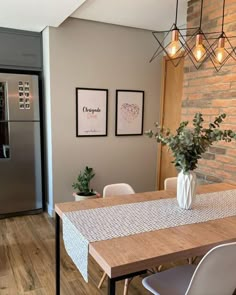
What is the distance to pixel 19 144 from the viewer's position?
3521 millimetres

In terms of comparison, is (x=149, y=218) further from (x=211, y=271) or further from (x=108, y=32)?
(x=108, y=32)

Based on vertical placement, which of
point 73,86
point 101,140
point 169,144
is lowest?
point 101,140

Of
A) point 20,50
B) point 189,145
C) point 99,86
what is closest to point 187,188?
point 189,145

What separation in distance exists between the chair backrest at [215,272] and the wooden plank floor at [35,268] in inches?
39.5

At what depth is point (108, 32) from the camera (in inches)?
144

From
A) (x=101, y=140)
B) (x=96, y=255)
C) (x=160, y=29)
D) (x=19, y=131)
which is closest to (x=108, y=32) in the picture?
(x=160, y=29)

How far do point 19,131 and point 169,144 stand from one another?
2.38 metres

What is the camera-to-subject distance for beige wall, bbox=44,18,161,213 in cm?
346

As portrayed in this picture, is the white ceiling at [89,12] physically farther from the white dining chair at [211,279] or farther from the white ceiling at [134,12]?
the white dining chair at [211,279]

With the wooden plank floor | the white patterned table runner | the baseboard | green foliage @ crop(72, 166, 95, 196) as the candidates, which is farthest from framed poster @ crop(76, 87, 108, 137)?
the white patterned table runner

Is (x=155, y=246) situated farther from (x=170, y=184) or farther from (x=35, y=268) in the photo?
(x=35, y=268)

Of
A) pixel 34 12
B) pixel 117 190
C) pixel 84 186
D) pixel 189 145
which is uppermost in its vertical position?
pixel 34 12

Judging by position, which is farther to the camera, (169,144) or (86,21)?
(86,21)

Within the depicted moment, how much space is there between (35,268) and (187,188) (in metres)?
1.61
